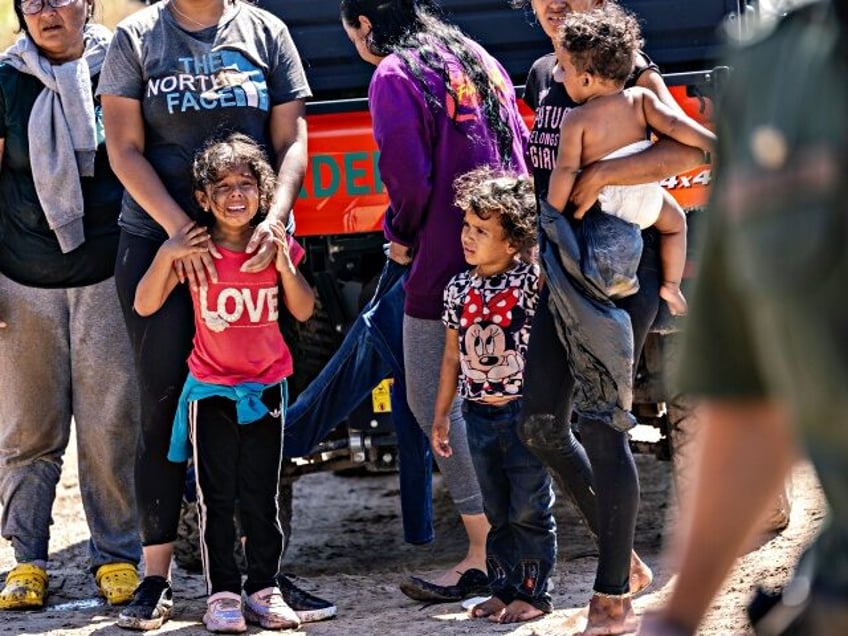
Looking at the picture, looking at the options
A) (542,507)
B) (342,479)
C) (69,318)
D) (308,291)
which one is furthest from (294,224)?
(342,479)

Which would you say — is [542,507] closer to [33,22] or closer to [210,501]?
[210,501]

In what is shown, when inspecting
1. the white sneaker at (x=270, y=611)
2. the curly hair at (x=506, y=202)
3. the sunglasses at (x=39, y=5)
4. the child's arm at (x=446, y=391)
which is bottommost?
the white sneaker at (x=270, y=611)

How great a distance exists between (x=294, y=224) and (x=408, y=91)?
0.67 m

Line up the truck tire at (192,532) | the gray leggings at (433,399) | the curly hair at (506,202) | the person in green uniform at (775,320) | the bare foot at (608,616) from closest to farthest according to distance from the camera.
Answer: the person in green uniform at (775,320)
the bare foot at (608,616)
the curly hair at (506,202)
the gray leggings at (433,399)
the truck tire at (192,532)

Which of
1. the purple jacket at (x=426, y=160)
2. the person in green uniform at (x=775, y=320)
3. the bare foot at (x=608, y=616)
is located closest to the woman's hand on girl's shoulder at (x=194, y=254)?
the purple jacket at (x=426, y=160)

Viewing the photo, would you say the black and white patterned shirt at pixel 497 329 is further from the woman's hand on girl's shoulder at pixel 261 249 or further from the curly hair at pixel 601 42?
the curly hair at pixel 601 42

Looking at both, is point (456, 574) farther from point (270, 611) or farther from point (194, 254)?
point (194, 254)

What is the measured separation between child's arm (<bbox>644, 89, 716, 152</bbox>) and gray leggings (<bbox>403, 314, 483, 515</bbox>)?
3.71 ft

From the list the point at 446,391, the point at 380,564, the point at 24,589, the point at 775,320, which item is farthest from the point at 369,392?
the point at 775,320

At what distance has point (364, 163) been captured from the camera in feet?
18.5

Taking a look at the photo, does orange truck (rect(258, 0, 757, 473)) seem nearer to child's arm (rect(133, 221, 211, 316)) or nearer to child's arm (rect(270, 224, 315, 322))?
child's arm (rect(270, 224, 315, 322))

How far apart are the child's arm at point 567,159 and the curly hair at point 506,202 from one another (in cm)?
42

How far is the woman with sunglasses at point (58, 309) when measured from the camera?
5547mm

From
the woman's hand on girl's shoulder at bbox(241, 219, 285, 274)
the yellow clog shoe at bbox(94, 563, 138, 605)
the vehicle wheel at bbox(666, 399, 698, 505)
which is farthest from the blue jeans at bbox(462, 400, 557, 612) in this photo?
the yellow clog shoe at bbox(94, 563, 138, 605)
